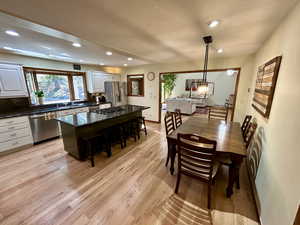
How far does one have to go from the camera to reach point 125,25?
1811mm

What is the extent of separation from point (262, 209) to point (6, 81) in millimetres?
5428

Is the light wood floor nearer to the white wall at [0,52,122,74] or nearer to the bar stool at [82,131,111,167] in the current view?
the bar stool at [82,131,111,167]

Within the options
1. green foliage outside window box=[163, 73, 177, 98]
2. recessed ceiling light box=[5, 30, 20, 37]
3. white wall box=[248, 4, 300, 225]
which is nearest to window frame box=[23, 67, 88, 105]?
recessed ceiling light box=[5, 30, 20, 37]

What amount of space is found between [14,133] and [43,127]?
0.57 m

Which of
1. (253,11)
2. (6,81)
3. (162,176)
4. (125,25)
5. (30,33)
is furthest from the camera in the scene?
(6,81)

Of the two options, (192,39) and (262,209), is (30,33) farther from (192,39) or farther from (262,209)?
(262,209)

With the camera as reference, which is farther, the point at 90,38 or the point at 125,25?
the point at 90,38

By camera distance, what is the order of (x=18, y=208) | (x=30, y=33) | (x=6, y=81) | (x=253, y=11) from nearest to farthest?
(x=253, y=11) → (x=18, y=208) → (x=30, y=33) → (x=6, y=81)

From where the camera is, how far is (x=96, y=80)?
504 cm

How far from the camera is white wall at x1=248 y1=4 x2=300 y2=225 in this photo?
40.6 inches

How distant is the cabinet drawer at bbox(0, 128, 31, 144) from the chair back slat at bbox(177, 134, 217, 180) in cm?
384

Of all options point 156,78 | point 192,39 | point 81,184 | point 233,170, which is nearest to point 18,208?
point 81,184

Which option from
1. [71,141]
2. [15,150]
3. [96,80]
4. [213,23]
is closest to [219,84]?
[96,80]

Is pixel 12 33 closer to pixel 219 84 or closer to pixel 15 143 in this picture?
pixel 15 143
